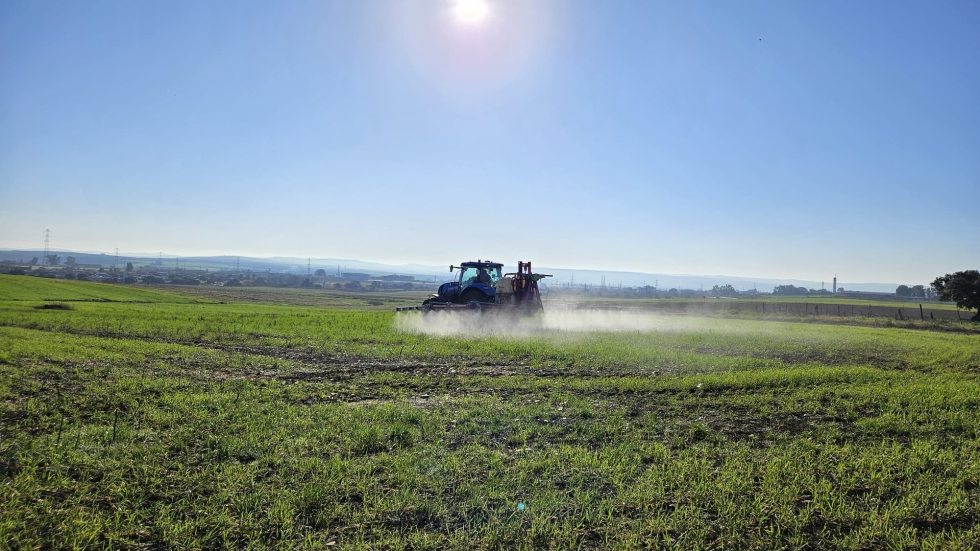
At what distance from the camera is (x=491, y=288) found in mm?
25688

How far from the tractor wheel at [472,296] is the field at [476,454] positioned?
11.5 m

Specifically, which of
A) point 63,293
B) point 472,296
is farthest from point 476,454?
point 63,293

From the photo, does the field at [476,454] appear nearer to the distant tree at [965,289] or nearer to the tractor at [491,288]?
the tractor at [491,288]

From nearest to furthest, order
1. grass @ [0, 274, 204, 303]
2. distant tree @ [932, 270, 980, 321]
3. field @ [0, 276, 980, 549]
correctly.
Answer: field @ [0, 276, 980, 549] → grass @ [0, 274, 204, 303] → distant tree @ [932, 270, 980, 321]

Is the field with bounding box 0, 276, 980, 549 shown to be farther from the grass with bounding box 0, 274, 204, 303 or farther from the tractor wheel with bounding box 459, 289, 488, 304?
the grass with bounding box 0, 274, 204, 303

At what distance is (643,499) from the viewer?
5195mm

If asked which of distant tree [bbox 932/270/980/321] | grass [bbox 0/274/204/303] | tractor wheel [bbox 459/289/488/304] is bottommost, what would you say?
grass [bbox 0/274/204/303]

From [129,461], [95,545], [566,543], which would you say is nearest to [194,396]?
[129,461]

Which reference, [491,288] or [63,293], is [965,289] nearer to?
[491,288]

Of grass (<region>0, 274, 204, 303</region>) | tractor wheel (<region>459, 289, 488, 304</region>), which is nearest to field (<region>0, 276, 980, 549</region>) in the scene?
tractor wheel (<region>459, 289, 488, 304</region>)

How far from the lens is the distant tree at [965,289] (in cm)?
4622

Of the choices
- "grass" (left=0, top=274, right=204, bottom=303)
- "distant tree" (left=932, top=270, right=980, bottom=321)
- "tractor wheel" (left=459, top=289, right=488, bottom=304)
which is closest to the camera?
"tractor wheel" (left=459, top=289, right=488, bottom=304)

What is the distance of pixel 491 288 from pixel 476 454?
761 inches

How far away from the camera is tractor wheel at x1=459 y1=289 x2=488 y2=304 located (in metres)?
25.4
